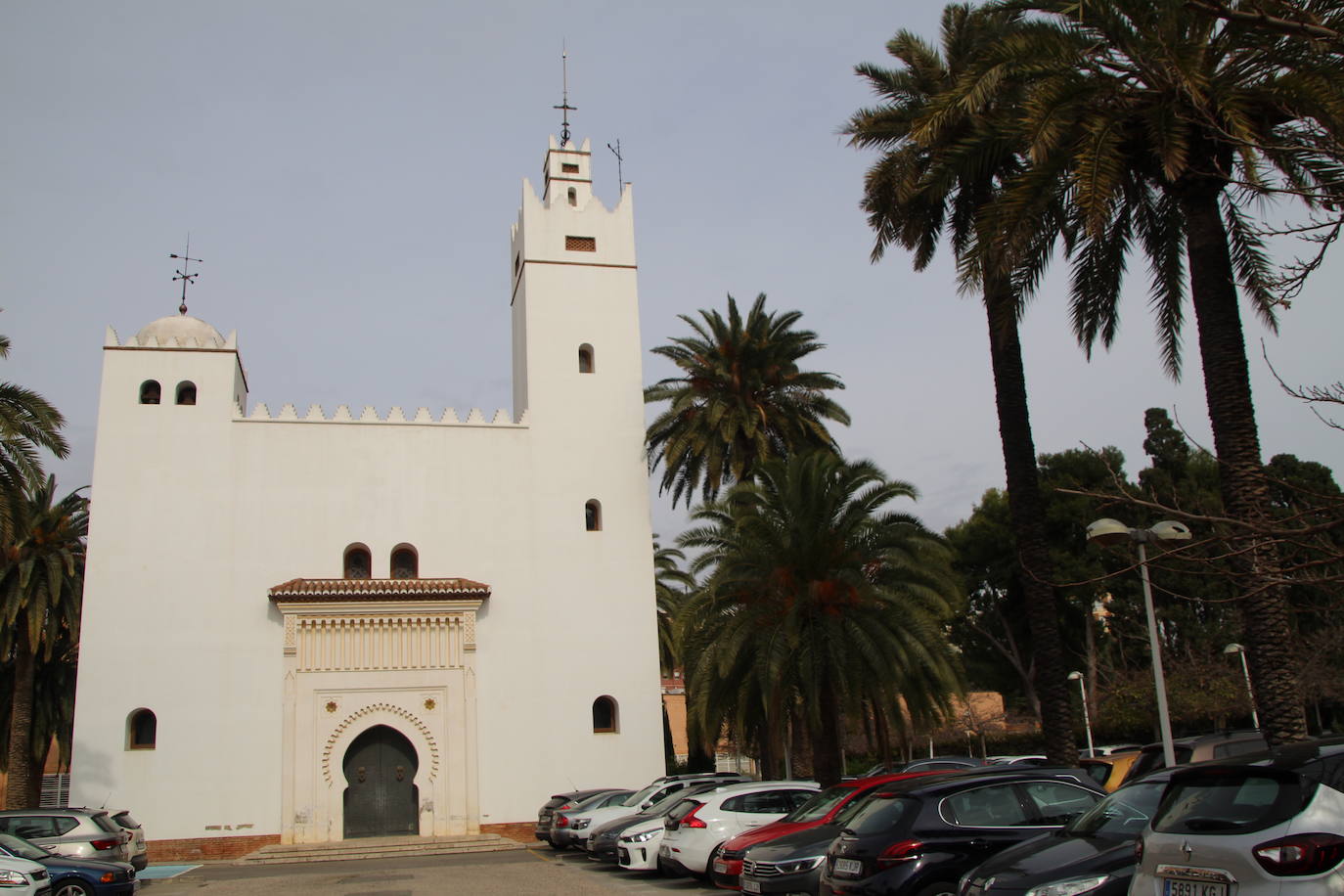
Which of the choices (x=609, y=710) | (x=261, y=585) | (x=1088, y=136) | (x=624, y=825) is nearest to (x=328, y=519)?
(x=261, y=585)

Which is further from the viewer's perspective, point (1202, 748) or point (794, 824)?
point (1202, 748)

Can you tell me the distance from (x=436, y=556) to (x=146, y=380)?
28.3 feet

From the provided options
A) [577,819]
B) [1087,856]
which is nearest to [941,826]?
[1087,856]

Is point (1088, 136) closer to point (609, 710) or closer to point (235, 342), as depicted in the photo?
point (609, 710)

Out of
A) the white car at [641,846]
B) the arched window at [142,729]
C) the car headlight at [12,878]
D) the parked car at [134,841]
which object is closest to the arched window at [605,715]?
the arched window at [142,729]

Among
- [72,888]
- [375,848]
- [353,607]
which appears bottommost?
[375,848]

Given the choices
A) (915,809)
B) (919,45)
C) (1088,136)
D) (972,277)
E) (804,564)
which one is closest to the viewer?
(915,809)

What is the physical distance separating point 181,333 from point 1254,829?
29445 mm

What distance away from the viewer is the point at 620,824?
20.3 m

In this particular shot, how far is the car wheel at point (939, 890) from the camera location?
394 inches

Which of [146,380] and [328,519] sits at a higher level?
[146,380]

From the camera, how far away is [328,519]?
1154 inches

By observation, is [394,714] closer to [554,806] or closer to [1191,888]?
[554,806]

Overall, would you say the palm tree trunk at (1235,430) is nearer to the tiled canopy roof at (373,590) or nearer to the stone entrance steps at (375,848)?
the stone entrance steps at (375,848)
